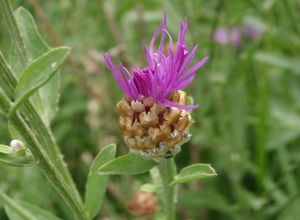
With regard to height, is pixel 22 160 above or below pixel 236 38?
above

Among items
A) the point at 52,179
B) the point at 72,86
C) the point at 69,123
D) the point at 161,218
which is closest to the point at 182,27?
the point at 52,179

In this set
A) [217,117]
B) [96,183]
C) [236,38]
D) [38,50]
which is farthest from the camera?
[236,38]

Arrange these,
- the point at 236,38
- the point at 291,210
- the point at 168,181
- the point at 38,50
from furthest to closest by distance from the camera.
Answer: the point at 236,38, the point at 291,210, the point at 38,50, the point at 168,181

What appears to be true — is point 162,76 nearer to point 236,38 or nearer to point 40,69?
point 40,69

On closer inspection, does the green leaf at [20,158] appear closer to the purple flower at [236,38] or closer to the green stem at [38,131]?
the green stem at [38,131]

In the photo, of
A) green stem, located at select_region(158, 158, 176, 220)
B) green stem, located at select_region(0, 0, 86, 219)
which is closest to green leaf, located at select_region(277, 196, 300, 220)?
green stem, located at select_region(158, 158, 176, 220)

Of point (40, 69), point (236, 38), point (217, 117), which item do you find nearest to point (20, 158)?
point (40, 69)

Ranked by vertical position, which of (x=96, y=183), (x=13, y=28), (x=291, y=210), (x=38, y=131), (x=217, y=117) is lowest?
(x=291, y=210)
